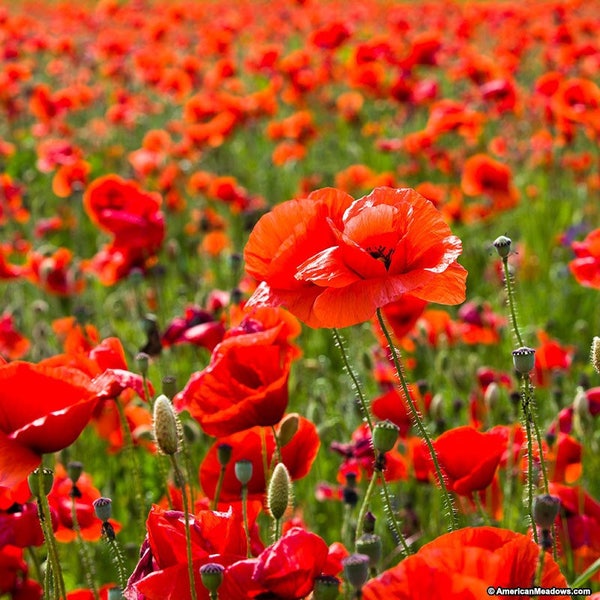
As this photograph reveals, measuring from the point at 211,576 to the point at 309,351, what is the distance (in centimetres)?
270

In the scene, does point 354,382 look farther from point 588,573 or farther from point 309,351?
point 309,351

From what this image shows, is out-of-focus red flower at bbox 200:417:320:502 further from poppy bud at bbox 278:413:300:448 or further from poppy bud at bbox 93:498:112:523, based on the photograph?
poppy bud at bbox 93:498:112:523

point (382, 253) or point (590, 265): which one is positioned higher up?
point (382, 253)

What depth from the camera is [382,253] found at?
1247mm

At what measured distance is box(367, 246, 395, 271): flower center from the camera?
1.24 metres

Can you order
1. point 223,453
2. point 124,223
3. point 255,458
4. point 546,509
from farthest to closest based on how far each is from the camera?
point 124,223
point 255,458
point 223,453
point 546,509

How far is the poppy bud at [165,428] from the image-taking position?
1.11 metres

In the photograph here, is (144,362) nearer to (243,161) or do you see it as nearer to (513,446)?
(513,446)

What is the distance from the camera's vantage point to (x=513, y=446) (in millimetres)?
1915

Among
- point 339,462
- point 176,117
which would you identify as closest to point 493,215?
point 339,462

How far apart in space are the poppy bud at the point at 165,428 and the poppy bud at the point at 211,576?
0.16 meters

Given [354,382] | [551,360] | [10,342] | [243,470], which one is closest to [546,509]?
[354,382]

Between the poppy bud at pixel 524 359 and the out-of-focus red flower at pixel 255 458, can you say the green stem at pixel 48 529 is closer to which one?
the out-of-focus red flower at pixel 255 458

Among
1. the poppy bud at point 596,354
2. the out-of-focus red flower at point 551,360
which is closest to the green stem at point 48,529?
the poppy bud at point 596,354
